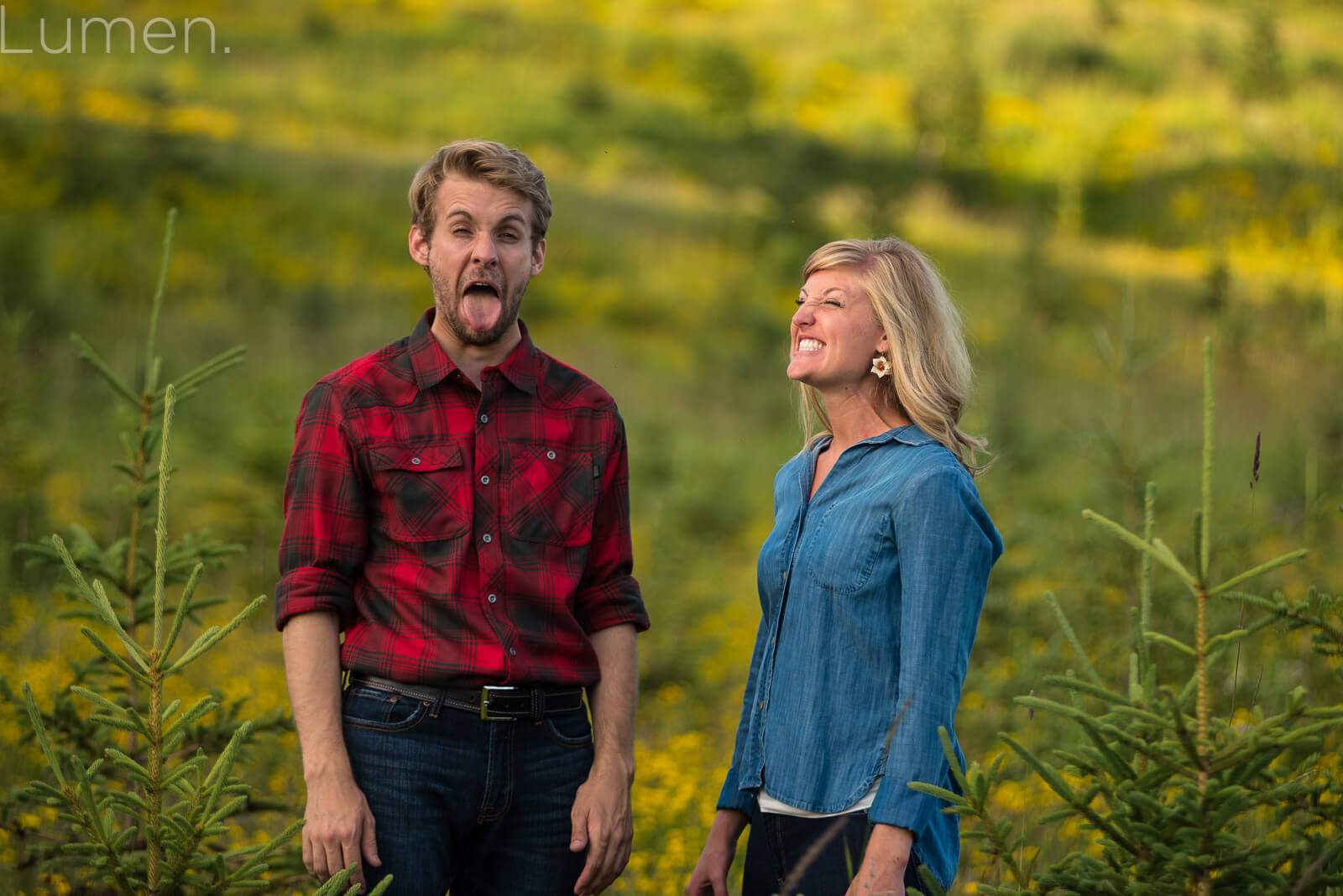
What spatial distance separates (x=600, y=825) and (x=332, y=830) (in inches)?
21.9

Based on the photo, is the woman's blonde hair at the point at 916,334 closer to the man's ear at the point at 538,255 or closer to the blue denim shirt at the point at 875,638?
the blue denim shirt at the point at 875,638

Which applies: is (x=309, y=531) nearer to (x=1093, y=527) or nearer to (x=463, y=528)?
(x=463, y=528)

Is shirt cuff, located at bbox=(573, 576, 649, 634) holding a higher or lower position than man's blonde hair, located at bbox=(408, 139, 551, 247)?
lower

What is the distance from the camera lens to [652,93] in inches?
1264

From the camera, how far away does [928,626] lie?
222cm

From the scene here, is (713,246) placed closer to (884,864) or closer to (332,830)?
(332,830)

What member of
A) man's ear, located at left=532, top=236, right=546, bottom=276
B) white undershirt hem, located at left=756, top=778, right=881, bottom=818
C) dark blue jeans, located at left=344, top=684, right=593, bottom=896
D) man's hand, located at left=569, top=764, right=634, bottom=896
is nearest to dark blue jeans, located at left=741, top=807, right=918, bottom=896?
white undershirt hem, located at left=756, top=778, right=881, bottom=818

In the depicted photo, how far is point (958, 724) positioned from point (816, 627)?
359 cm

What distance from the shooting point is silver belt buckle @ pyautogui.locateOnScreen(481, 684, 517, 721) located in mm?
2422

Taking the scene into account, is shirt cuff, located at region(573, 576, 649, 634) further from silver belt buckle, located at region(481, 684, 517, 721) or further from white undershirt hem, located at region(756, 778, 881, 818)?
white undershirt hem, located at region(756, 778, 881, 818)

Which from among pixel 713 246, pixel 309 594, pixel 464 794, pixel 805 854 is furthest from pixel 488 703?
pixel 713 246

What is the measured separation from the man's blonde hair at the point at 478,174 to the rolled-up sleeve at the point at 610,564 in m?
0.55

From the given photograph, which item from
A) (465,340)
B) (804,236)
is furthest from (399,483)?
(804,236)

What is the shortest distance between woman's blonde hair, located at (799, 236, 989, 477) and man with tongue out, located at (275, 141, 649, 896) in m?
0.70
